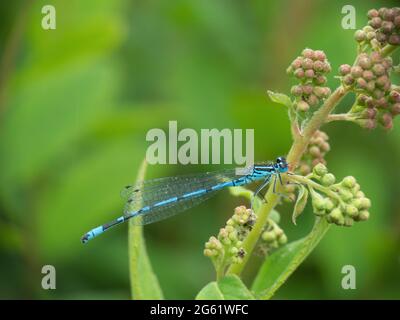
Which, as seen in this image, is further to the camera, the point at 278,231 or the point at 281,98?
the point at 278,231

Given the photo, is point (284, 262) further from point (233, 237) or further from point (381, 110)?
point (381, 110)

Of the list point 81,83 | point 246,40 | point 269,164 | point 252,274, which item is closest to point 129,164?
point 81,83

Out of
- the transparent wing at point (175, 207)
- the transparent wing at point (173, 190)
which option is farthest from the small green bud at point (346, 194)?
the transparent wing at point (175, 207)

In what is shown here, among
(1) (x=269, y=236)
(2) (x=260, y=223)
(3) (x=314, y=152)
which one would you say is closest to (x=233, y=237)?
(2) (x=260, y=223)

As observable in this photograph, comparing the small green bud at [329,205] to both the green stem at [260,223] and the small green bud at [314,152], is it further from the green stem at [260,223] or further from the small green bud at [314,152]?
the small green bud at [314,152]

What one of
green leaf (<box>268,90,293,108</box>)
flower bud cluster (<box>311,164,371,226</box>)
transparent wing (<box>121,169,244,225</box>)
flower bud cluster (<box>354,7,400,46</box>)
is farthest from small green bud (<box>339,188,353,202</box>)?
transparent wing (<box>121,169,244,225</box>)
